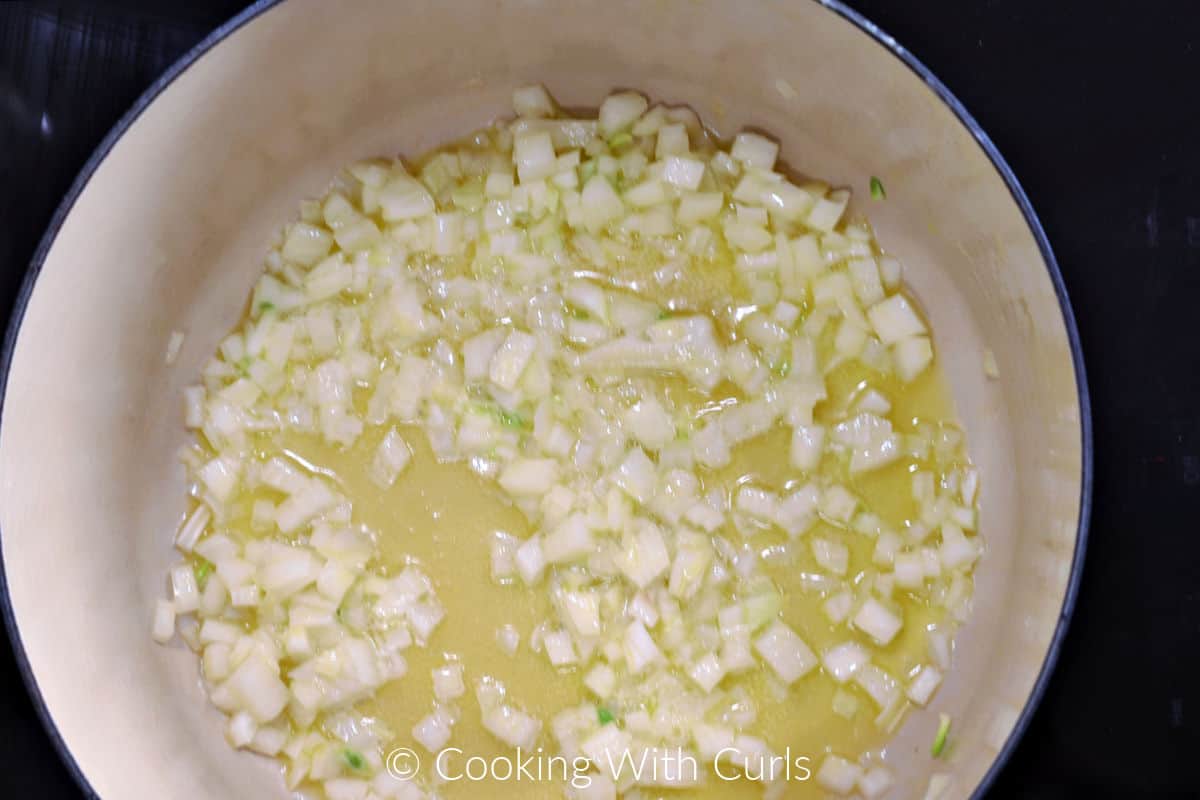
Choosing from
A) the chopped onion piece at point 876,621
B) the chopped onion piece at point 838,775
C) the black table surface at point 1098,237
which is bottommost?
the chopped onion piece at point 838,775

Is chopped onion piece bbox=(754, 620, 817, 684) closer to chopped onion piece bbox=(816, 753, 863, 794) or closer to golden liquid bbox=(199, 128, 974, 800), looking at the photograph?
golden liquid bbox=(199, 128, 974, 800)

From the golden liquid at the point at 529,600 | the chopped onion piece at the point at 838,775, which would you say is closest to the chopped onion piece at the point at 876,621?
the golden liquid at the point at 529,600

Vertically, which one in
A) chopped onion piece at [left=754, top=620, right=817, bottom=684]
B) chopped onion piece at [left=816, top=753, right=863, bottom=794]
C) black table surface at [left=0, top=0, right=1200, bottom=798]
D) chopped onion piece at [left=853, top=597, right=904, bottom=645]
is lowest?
chopped onion piece at [left=816, top=753, right=863, bottom=794]

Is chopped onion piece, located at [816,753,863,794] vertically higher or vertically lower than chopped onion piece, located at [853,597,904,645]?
lower

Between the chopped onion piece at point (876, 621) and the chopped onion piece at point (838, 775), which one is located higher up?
the chopped onion piece at point (876, 621)

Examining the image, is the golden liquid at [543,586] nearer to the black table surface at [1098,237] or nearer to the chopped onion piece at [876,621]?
the chopped onion piece at [876,621]

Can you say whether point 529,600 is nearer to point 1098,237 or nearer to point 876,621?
point 876,621

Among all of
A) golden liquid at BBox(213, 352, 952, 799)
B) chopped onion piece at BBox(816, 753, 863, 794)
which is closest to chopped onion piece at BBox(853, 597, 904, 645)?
golden liquid at BBox(213, 352, 952, 799)

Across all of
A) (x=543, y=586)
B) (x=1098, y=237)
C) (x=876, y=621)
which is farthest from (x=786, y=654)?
(x=1098, y=237)

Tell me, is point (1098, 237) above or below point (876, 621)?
above

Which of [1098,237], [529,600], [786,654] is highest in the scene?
[1098,237]
